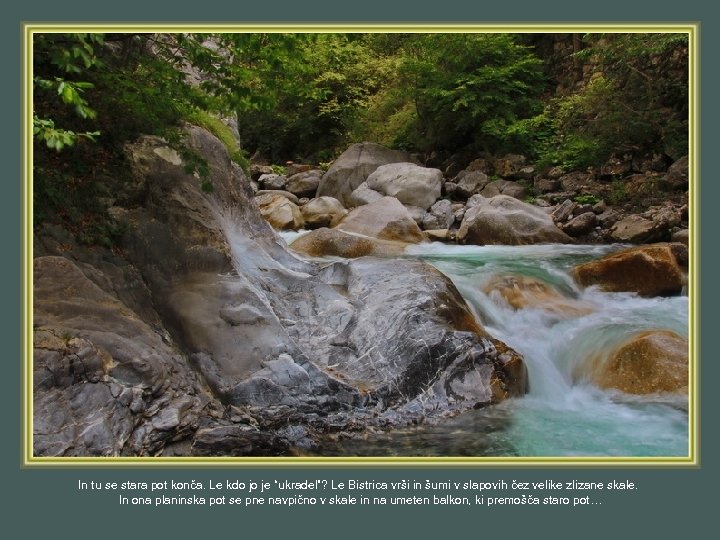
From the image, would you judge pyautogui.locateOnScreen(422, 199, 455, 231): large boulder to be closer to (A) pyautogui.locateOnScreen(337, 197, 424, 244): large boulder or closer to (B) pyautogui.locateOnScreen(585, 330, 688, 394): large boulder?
(A) pyautogui.locateOnScreen(337, 197, 424, 244): large boulder

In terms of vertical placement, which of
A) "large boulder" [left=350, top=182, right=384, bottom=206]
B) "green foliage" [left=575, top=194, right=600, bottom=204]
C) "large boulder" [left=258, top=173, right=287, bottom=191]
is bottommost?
"green foliage" [left=575, top=194, right=600, bottom=204]

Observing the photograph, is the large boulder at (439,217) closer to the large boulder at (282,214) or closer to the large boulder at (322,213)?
the large boulder at (322,213)

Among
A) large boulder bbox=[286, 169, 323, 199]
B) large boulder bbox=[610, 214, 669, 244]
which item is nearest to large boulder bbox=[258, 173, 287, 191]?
large boulder bbox=[286, 169, 323, 199]

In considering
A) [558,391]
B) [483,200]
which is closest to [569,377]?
[558,391]

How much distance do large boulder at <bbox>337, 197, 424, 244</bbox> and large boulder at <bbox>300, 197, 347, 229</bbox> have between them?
1300 mm

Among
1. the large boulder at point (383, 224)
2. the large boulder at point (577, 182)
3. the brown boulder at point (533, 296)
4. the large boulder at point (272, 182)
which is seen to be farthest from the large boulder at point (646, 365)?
the large boulder at point (272, 182)

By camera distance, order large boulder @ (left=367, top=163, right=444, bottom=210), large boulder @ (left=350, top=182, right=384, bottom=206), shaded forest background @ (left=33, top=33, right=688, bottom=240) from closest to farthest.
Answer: shaded forest background @ (left=33, top=33, right=688, bottom=240), large boulder @ (left=367, top=163, right=444, bottom=210), large boulder @ (left=350, top=182, right=384, bottom=206)

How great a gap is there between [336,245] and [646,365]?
6137 millimetres

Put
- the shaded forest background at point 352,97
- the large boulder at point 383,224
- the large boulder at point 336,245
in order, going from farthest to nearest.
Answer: the large boulder at point 383,224
the large boulder at point 336,245
the shaded forest background at point 352,97

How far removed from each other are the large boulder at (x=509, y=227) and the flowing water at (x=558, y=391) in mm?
2084

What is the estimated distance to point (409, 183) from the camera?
52.5ft

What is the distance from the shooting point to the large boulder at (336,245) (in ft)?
37.0

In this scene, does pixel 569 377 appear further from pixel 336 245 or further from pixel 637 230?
pixel 637 230

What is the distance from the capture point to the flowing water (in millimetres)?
5293
